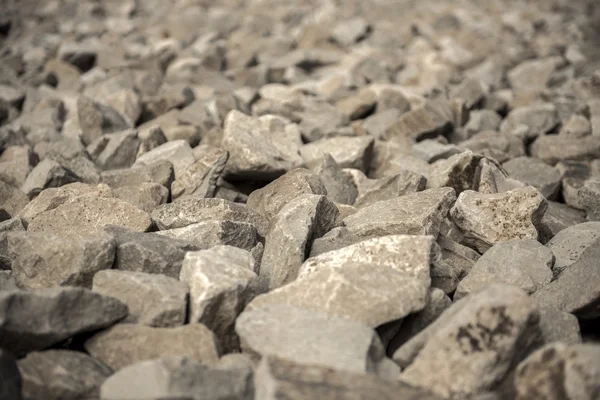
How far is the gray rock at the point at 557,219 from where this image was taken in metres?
3.46

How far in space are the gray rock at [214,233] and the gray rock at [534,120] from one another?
125 inches

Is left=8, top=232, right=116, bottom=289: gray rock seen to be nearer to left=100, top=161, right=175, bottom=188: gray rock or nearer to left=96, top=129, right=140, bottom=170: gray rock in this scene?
left=100, top=161, right=175, bottom=188: gray rock

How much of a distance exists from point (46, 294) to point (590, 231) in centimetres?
281

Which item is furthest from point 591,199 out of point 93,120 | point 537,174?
point 93,120

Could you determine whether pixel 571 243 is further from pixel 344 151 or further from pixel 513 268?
pixel 344 151

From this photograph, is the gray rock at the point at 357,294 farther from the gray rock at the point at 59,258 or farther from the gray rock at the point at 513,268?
the gray rock at the point at 59,258

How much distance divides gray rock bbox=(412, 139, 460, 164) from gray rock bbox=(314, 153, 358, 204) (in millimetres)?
829

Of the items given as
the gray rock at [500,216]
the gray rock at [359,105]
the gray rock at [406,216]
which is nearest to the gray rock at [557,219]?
the gray rock at [500,216]

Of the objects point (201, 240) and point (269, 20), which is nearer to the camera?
point (201, 240)

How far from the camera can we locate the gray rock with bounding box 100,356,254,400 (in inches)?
73.6

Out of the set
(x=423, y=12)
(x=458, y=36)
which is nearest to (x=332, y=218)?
(x=458, y=36)

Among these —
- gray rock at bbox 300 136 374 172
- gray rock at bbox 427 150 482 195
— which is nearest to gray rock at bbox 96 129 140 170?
gray rock at bbox 300 136 374 172

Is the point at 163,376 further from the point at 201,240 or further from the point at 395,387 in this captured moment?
the point at 201,240

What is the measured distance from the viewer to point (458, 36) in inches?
346
